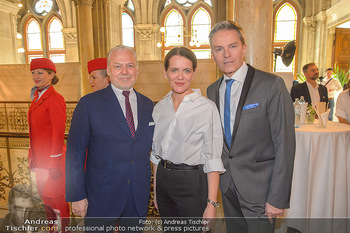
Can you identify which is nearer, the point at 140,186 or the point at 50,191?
the point at 140,186

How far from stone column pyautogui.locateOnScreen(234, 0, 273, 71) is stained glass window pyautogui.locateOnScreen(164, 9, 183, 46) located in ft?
55.8

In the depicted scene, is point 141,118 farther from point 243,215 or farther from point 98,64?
point 98,64

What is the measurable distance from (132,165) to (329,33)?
47.5ft

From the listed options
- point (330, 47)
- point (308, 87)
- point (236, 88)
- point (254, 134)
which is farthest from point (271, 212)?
point (330, 47)

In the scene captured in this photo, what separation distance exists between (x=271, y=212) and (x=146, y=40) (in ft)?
60.1

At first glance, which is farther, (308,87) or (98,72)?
(308,87)

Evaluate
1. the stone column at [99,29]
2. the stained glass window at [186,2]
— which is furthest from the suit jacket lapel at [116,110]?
the stained glass window at [186,2]

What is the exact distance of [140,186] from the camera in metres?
1.96

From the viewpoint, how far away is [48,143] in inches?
108

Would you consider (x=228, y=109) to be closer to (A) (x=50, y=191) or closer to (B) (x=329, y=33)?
(A) (x=50, y=191)

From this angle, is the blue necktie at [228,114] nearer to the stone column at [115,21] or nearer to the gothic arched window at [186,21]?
the stone column at [115,21]

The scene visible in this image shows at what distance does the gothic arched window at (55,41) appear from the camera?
69.5ft

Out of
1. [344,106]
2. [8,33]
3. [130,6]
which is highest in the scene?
[130,6]

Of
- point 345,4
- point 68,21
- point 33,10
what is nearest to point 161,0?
point 68,21
